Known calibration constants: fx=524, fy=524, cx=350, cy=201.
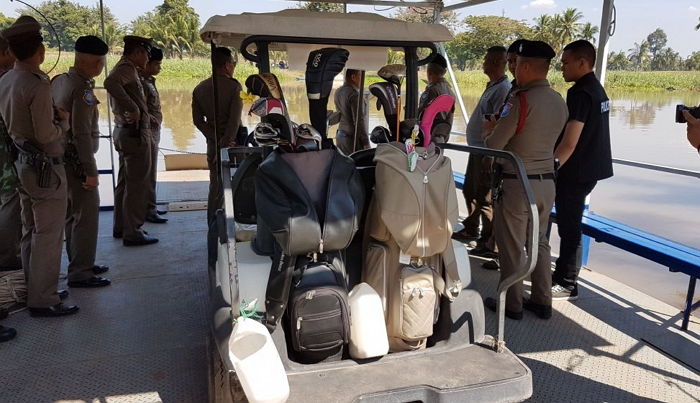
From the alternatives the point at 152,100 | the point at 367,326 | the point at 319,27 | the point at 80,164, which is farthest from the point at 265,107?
the point at 152,100

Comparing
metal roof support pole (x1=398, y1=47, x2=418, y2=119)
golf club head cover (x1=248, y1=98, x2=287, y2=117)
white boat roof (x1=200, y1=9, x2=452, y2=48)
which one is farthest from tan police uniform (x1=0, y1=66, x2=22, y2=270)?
metal roof support pole (x1=398, y1=47, x2=418, y2=119)

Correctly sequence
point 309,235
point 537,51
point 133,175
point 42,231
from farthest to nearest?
point 133,175, point 42,231, point 537,51, point 309,235

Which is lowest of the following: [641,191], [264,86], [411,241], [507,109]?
[641,191]

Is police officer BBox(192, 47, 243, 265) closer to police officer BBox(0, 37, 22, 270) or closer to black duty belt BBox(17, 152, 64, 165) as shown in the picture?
police officer BBox(0, 37, 22, 270)

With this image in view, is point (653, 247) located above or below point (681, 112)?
below

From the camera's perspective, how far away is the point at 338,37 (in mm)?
2480

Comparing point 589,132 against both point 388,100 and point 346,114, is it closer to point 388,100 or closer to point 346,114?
point 388,100

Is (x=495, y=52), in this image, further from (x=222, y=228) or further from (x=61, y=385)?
(x=61, y=385)

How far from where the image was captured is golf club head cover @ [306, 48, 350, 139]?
2.32 metres

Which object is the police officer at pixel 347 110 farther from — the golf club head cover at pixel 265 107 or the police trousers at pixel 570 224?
the golf club head cover at pixel 265 107

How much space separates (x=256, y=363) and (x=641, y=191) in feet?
26.3

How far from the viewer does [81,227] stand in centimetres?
378

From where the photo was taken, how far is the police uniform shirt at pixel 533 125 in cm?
308

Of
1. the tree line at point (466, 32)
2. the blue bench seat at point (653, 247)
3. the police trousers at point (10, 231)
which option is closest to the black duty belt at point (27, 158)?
the police trousers at point (10, 231)
